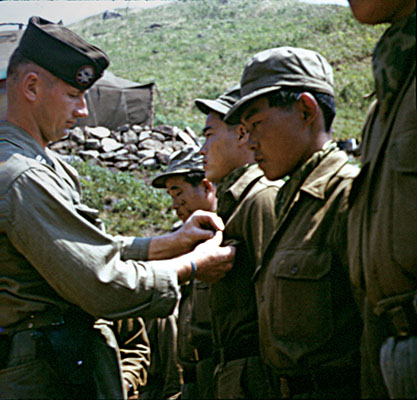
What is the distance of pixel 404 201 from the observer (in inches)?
56.3

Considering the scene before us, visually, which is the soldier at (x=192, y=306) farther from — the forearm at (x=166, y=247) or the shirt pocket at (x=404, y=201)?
the shirt pocket at (x=404, y=201)

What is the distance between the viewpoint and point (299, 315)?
2.15 meters

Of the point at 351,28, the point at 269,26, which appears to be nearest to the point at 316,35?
the point at 351,28

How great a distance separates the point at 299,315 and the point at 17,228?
1.28 m

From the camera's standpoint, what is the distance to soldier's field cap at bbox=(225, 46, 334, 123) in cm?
250

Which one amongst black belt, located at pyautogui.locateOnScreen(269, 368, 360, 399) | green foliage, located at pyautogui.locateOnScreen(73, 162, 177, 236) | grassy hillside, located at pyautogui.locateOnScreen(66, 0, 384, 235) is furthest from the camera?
grassy hillside, located at pyautogui.locateOnScreen(66, 0, 384, 235)

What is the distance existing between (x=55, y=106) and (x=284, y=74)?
1.22m

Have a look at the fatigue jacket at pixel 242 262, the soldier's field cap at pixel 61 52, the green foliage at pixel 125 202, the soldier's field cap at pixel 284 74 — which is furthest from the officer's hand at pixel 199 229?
the green foliage at pixel 125 202

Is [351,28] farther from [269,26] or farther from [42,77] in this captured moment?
[42,77]

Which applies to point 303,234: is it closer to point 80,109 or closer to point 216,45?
point 80,109

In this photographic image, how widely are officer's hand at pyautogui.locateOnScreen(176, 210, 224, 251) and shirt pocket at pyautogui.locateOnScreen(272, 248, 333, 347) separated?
96 cm

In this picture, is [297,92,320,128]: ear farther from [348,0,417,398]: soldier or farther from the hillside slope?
the hillside slope

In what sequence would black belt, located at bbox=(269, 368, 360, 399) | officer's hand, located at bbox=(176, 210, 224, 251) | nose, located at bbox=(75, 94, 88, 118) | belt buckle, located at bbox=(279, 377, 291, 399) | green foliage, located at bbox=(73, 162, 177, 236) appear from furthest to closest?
green foliage, located at bbox=(73, 162, 177, 236), officer's hand, located at bbox=(176, 210, 224, 251), nose, located at bbox=(75, 94, 88, 118), belt buckle, located at bbox=(279, 377, 291, 399), black belt, located at bbox=(269, 368, 360, 399)

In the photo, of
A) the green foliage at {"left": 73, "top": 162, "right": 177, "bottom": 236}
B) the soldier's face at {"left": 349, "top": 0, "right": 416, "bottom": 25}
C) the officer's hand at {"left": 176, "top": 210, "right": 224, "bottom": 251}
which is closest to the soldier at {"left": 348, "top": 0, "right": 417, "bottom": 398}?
the soldier's face at {"left": 349, "top": 0, "right": 416, "bottom": 25}
